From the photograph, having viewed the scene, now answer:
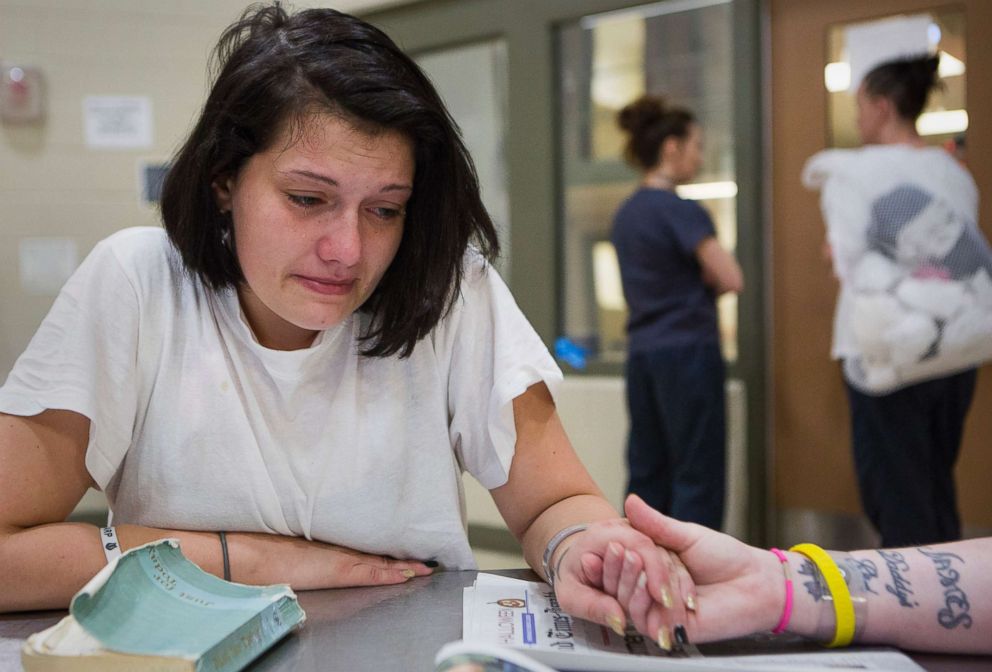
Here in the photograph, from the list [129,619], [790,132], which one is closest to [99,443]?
[129,619]

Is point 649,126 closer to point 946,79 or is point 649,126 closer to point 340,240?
point 946,79

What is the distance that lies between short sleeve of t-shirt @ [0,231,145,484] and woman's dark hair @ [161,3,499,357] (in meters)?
0.10

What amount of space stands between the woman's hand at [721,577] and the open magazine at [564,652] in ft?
0.08

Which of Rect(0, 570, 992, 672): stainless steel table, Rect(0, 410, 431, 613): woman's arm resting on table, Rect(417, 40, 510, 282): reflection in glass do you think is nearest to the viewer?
Rect(0, 570, 992, 672): stainless steel table

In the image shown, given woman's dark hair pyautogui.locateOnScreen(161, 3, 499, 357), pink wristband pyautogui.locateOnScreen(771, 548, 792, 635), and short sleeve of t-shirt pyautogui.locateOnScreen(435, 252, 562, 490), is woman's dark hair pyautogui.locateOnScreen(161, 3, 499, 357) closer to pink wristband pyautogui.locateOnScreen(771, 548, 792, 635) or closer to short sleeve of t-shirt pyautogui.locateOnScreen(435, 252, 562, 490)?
short sleeve of t-shirt pyautogui.locateOnScreen(435, 252, 562, 490)

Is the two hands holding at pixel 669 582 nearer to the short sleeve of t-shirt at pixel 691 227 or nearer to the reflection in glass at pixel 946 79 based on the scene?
the short sleeve of t-shirt at pixel 691 227

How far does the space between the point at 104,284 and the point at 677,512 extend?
2.07 meters

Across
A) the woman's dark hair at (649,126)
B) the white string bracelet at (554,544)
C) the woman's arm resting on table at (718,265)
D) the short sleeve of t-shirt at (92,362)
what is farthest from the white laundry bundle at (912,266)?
the short sleeve of t-shirt at (92,362)

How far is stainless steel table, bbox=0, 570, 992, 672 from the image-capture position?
0.75 metres

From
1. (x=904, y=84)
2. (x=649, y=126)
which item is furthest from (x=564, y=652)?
(x=649, y=126)

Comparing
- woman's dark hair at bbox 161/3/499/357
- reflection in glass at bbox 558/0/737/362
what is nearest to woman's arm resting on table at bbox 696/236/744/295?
reflection in glass at bbox 558/0/737/362

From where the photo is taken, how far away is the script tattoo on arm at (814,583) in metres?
0.81

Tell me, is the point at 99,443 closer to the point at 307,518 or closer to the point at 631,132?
the point at 307,518

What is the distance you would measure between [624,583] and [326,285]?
480mm
